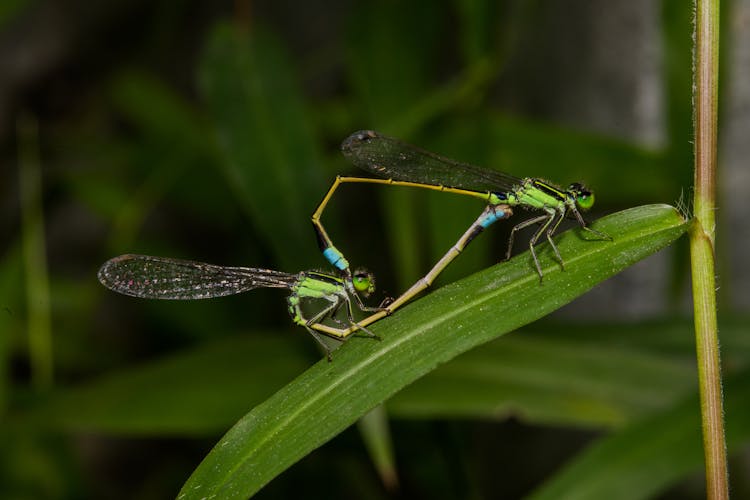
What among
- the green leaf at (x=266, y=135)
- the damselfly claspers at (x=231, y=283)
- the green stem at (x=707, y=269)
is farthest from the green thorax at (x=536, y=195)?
the green stem at (x=707, y=269)

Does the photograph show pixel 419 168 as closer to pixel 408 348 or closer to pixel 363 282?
pixel 363 282

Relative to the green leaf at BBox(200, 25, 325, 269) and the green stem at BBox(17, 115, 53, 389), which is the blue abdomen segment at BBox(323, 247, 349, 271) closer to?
the green leaf at BBox(200, 25, 325, 269)

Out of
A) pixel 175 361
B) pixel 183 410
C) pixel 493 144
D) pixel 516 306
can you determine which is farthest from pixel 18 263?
pixel 516 306

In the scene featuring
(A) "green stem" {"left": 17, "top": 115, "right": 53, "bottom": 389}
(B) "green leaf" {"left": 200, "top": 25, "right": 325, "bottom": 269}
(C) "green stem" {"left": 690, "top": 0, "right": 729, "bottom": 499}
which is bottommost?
(C) "green stem" {"left": 690, "top": 0, "right": 729, "bottom": 499}

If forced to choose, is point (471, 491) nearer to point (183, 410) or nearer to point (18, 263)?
point (183, 410)

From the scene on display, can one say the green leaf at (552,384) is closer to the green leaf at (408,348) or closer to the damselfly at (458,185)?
the damselfly at (458,185)

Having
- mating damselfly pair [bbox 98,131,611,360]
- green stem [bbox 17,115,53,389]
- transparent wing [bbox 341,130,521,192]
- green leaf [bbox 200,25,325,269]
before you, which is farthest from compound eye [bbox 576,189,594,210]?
green stem [bbox 17,115,53,389]
